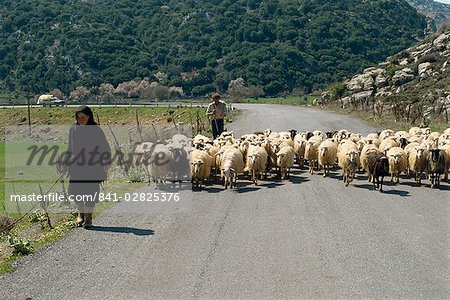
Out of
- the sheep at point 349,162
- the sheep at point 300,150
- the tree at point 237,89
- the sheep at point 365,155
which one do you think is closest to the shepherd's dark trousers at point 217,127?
the sheep at point 300,150

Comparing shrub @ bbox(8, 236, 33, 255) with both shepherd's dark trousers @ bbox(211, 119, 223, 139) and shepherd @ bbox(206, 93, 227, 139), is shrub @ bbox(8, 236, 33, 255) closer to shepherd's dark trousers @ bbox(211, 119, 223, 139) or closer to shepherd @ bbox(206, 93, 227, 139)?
shepherd @ bbox(206, 93, 227, 139)

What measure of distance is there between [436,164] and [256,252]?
743 cm

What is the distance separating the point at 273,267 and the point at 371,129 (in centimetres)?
2228

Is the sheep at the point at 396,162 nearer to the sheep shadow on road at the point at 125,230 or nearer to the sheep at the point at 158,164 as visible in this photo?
the sheep at the point at 158,164

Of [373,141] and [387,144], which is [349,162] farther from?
[373,141]

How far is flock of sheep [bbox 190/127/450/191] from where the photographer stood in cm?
1471

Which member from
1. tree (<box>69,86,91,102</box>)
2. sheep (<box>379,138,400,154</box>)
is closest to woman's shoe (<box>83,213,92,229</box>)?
sheep (<box>379,138,400,154</box>)

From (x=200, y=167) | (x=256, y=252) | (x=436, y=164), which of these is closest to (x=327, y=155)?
(x=436, y=164)

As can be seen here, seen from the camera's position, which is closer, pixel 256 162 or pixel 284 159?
pixel 256 162

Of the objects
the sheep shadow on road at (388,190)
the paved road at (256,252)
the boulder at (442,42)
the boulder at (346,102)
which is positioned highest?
the boulder at (442,42)

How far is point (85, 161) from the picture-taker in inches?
430

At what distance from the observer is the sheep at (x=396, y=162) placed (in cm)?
1498

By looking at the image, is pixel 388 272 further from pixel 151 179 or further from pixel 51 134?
pixel 51 134

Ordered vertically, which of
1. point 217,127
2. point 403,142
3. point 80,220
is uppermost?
point 217,127
